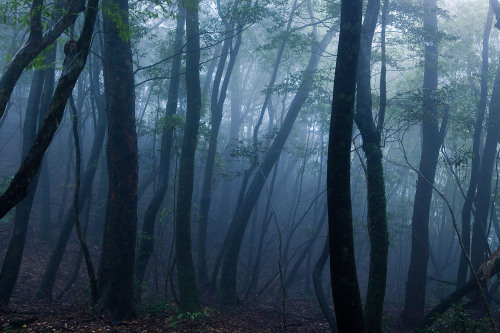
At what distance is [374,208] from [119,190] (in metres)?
4.86

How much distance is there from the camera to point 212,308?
38.9 feet

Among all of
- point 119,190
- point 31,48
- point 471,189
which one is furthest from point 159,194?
point 471,189

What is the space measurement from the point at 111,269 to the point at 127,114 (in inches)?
115

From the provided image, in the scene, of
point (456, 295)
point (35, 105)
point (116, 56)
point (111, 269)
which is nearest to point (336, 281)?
point (111, 269)

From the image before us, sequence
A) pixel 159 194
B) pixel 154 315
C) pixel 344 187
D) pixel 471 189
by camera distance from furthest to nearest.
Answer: pixel 471 189, pixel 159 194, pixel 154 315, pixel 344 187

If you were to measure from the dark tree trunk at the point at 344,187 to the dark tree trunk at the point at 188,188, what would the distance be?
5.17m

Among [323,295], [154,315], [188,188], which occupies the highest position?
[188,188]

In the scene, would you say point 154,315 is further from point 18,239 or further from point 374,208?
point 374,208

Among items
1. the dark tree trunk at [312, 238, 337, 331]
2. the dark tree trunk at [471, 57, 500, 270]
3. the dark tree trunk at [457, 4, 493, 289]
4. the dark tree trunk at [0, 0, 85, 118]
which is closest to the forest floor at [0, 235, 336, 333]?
the dark tree trunk at [312, 238, 337, 331]

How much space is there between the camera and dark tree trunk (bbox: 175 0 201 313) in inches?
369

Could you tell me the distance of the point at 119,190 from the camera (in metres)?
7.88

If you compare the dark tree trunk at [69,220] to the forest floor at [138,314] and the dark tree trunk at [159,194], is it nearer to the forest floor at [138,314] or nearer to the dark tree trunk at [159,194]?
the forest floor at [138,314]

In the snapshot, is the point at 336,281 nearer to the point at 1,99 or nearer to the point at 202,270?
the point at 1,99

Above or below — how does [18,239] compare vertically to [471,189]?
below
